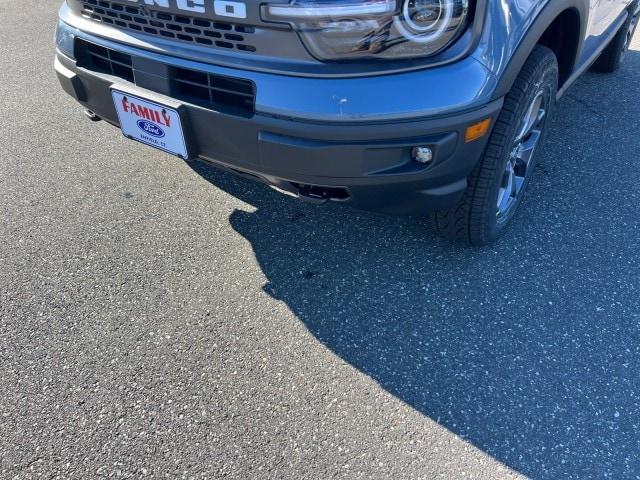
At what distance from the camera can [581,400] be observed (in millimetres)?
1827

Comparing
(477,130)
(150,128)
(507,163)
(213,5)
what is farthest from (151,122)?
(507,163)

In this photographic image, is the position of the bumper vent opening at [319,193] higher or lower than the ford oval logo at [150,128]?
lower


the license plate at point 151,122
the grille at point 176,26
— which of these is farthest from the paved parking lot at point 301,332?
the grille at point 176,26

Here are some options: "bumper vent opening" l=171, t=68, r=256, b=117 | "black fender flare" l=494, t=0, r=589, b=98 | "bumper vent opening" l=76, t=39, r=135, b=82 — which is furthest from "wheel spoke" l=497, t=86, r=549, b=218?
"bumper vent opening" l=76, t=39, r=135, b=82

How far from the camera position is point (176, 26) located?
71.7 inches

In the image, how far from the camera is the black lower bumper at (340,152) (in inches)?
65.6

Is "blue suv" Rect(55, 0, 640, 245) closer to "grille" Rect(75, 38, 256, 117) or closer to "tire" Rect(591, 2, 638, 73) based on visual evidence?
"grille" Rect(75, 38, 256, 117)

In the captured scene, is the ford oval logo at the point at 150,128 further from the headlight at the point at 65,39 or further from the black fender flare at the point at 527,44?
the black fender flare at the point at 527,44

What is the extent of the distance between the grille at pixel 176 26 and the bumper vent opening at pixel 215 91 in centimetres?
10

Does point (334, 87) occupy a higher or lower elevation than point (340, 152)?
higher

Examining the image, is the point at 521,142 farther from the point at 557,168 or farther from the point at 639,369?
the point at 639,369

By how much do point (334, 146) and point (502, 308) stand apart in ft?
3.33

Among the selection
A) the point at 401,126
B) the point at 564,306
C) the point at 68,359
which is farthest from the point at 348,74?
the point at 68,359

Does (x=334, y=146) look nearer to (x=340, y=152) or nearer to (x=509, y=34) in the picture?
(x=340, y=152)
